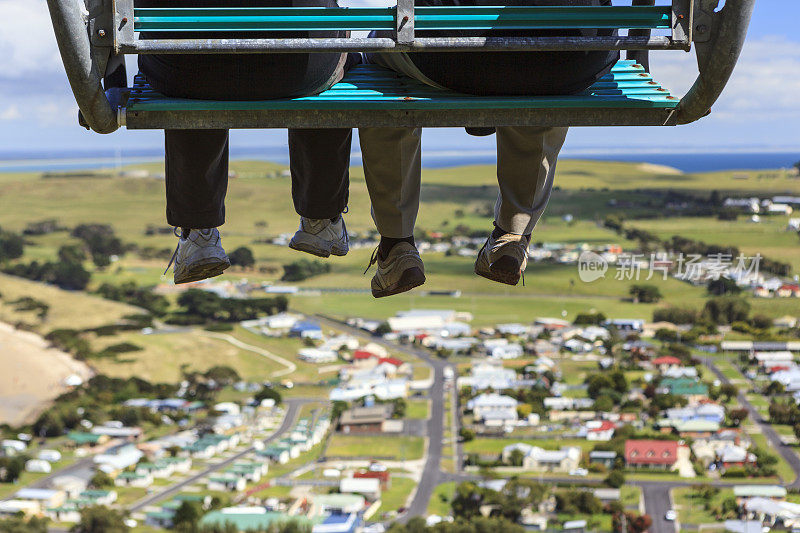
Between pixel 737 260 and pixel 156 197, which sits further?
pixel 156 197

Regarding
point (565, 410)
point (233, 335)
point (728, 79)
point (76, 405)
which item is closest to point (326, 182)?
point (728, 79)

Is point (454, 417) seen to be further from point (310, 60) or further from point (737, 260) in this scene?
point (310, 60)

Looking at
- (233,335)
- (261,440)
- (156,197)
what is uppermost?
(156,197)

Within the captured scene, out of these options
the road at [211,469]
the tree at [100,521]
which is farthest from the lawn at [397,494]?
the tree at [100,521]

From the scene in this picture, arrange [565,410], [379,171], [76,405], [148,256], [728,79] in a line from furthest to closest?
[148,256], [76,405], [565,410], [379,171], [728,79]

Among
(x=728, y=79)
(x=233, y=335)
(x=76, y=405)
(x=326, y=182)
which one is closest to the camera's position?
(x=728, y=79)

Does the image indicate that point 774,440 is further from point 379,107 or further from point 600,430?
point 379,107
